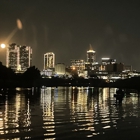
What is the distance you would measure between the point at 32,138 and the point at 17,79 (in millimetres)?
109137

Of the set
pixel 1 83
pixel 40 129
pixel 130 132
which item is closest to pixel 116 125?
pixel 130 132

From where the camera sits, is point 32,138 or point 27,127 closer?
point 32,138

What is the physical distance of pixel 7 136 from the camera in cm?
1452

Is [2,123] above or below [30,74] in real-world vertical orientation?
below

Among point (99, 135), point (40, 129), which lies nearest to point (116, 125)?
point (99, 135)

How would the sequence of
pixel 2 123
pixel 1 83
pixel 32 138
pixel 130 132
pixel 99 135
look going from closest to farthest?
1. pixel 32 138
2. pixel 99 135
3. pixel 130 132
4. pixel 2 123
5. pixel 1 83

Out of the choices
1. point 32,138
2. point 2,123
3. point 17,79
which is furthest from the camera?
point 17,79

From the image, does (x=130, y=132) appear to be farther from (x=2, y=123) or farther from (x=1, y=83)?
(x=1, y=83)

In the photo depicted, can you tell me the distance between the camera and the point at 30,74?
426 feet

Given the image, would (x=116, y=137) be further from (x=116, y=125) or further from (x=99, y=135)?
(x=116, y=125)

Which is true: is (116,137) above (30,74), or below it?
below

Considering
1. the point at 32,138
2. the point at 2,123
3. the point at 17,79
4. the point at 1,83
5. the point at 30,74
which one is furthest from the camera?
the point at 30,74

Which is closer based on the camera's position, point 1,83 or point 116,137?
Result: point 116,137

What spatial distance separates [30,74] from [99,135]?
116 meters
